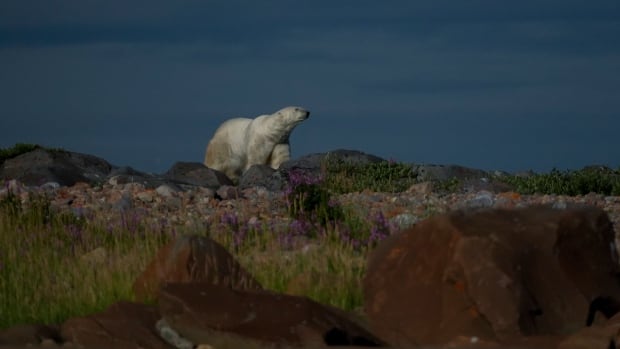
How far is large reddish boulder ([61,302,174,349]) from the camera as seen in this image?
692 cm

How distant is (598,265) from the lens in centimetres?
768

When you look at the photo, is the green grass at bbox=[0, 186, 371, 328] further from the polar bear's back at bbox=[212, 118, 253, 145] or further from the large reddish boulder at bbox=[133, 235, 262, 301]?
the polar bear's back at bbox=[212, 118, 253, 145]

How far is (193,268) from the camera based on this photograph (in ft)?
25.8

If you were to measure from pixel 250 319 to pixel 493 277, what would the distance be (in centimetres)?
156

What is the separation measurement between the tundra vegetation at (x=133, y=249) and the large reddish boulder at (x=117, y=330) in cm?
98

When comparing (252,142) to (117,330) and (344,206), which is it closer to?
(344,206)

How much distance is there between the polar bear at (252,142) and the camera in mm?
24953

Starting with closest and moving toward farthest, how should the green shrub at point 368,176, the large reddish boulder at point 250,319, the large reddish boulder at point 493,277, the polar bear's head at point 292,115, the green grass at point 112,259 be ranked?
the large reddish boulder at point 250,319, the large reddish boulder at point 493,277, the green grass at point 112,259, the green shrub at point 368,176, the polar bear's head at point 292,115

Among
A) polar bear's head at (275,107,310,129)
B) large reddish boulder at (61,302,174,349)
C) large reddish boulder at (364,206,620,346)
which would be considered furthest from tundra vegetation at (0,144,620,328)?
polar bear's head at (275,107,310,129)

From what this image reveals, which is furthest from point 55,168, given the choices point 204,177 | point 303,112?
point 303,112

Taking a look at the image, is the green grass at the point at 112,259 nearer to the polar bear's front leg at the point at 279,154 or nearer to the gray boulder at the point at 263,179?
the gray boulder at the point at 263,179

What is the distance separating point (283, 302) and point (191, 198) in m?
7.77

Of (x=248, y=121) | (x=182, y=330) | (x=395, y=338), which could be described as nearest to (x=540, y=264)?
(x=395, y=338)

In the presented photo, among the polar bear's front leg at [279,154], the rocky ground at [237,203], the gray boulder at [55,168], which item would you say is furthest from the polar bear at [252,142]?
the rocky ground at [237,203]
